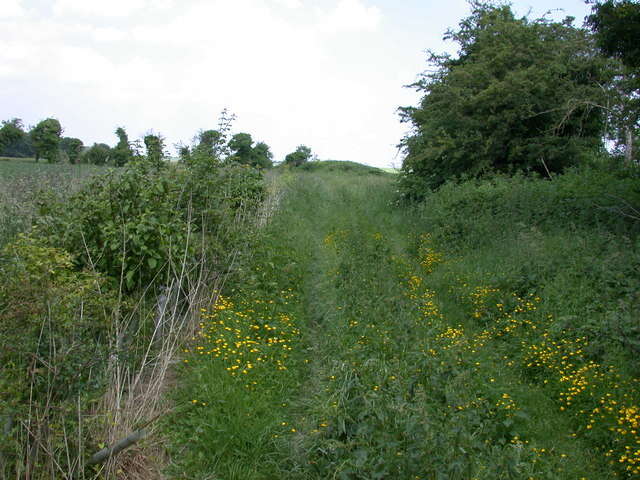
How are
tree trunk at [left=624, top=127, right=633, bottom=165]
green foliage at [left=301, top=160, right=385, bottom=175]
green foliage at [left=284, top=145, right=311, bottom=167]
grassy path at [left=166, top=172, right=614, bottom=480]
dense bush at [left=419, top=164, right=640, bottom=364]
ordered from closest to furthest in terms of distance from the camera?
grassy path at [left=166, top=172, right=614, bottom=480], dense bush at [left=419, top=164, right=640, bottom=364], tree trunk at [left=624, top=127, right=633, bottom=165], green foliage at [left=301, top=160, right=385, bottom=175], green foliage at [left=284, top=145, right=311, bottom=167]

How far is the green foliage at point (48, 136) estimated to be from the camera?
10.2 metres

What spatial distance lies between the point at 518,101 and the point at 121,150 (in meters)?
10.3

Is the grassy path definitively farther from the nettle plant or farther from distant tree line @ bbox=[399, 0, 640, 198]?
distant tree line @ bbox=[399, 0, 640, 198]

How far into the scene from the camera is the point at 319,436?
154 inches

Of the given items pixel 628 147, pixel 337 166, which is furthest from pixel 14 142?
pixel 337 166

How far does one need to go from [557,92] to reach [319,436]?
41.3 ft

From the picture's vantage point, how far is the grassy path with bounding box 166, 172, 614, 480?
11.6 ft

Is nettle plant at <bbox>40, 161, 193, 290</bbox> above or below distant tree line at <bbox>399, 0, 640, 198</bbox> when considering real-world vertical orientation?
below

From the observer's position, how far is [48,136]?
33.4ft

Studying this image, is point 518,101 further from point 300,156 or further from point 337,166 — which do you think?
point 300,156

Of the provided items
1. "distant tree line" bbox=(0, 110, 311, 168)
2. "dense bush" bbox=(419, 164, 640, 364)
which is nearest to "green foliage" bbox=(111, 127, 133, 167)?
"distant tree line" bbox=(0, 110, 311, 168)

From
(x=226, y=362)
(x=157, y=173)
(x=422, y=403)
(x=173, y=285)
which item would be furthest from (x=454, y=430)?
(x=157, y=173)

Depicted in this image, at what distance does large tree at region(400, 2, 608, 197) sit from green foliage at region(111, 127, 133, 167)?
367 inches

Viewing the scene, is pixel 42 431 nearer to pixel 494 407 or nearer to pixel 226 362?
pixel 226 362
